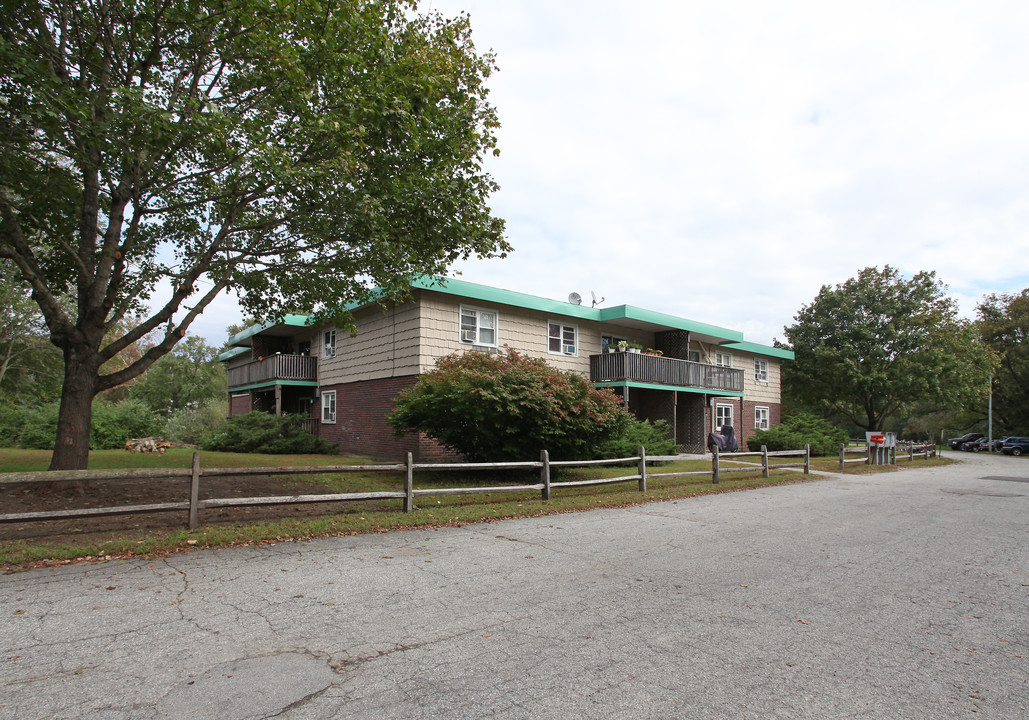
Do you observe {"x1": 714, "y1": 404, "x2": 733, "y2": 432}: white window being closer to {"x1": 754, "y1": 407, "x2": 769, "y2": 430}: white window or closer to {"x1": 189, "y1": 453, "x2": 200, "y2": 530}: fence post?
{"x1": 754, "y1": 407, "x2": 769, "y2": 430}: white window

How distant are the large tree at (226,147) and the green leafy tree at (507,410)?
2980 millimetres

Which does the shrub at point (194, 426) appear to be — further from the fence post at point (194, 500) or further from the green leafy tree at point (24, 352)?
the fence post at point (194, 500)

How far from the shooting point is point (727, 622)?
505 centimetres

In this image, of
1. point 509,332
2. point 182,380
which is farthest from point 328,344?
point 182,380

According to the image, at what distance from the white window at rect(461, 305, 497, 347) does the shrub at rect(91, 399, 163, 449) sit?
49.0 ft

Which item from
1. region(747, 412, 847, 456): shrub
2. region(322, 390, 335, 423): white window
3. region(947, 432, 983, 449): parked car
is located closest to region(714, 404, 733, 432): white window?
region(747, 412, 847, 456): shrub

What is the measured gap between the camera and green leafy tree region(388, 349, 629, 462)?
1390 cm

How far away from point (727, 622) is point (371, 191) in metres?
9.11

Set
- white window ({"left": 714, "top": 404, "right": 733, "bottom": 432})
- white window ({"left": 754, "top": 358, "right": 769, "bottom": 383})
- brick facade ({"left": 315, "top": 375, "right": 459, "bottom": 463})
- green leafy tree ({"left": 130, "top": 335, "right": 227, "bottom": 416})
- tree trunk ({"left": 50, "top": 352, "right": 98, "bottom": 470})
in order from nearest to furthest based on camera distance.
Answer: tree trunk ({"left": 50, "top": 352, "right": 98, "bottom": 470}), brick facade ({"left": 315, "top": 375, "right": 459, "bottom": 463}), white window ({"left": 714, "top": 404, "right": 733, "bottom": 432}), white window ({"left": 754, "top": 358, "right": 769, "bottom": 383}), green leafy tree ({"left": 130, "top": 335, "right": 227, "bottom": 416})

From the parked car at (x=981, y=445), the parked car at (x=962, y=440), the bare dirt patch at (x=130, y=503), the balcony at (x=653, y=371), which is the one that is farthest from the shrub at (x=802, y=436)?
the parked car at (x=962, y=440)

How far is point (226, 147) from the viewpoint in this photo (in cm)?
907

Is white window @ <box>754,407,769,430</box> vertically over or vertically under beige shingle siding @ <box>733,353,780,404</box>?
under

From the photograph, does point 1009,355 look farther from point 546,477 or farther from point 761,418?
point 546,477

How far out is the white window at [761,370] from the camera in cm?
3444
